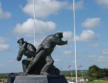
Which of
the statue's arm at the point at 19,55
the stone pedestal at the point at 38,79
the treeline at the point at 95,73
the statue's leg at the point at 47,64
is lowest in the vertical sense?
the stone pedestal at the point at 38,79

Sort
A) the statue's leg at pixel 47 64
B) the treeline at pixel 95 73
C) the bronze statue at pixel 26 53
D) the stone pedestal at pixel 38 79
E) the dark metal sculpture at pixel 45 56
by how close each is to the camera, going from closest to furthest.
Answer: the stone pedestal at pixel 38 79
the statue's leg at pixel 47 64
the dark metal sculpture at pixel 45 56
the bronze statue at pixel 26 53
the treeline at pixel 95 73

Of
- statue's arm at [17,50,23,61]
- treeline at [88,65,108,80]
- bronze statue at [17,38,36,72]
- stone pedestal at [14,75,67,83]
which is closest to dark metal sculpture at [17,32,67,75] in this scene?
bronze statue at [17,38,36,72]

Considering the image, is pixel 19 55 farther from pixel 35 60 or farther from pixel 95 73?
pixel 95 73

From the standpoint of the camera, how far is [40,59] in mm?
12344

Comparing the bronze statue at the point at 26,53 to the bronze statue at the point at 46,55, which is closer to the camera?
the bronze statue at the point at 46,55

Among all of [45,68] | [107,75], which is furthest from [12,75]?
[107,75]

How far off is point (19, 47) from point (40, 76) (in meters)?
1.85

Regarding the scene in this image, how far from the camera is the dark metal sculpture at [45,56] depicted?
40.3ft

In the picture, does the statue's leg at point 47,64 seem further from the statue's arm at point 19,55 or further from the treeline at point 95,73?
the treeline at point 95,73

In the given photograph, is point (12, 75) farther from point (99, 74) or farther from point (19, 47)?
point (99, 74)

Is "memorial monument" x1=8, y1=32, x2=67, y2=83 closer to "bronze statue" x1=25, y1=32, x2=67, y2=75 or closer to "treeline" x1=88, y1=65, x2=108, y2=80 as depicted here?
"bronze statue" x1=25, y1=32, x2=67, y2=75

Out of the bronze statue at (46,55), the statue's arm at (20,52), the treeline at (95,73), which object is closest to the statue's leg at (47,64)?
the bronze statue at (46,55)

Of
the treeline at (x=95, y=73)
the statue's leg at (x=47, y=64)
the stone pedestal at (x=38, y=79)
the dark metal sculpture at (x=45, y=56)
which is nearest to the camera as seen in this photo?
the stone pedestal at (x=38, y=79)

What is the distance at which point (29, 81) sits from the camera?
11.8m
